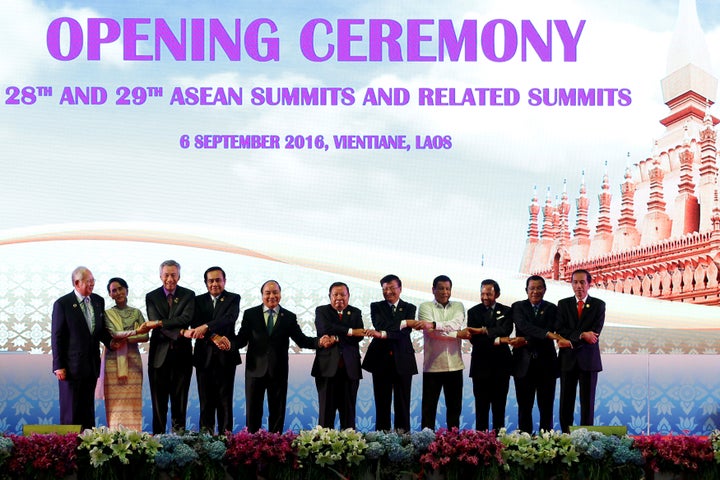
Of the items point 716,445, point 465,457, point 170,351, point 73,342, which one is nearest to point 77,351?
point 73,342

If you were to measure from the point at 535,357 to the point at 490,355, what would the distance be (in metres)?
0.23

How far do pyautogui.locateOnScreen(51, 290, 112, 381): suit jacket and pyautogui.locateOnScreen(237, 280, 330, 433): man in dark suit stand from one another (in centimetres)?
71

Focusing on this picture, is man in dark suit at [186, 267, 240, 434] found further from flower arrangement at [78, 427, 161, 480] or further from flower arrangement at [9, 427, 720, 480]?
flower arrangement at [78, 427, 161, 480]

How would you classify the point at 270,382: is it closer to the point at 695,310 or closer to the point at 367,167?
the point at 367,167

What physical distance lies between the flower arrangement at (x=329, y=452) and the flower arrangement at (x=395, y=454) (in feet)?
0.17

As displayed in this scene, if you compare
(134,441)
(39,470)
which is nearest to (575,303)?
(134,441)

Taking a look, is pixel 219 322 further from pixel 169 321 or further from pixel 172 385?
pixel 172 385

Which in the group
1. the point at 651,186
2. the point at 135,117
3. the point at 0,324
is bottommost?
the point at 0,324

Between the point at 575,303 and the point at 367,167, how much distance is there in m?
1.54

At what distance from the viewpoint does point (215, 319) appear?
4.24 m

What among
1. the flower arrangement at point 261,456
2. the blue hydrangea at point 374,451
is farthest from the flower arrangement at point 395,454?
the flower arrangement at point 261,456

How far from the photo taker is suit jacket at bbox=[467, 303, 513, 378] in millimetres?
4355

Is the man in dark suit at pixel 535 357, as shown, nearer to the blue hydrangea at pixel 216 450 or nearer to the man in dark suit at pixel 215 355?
the man in dark suit at pixel 215 355

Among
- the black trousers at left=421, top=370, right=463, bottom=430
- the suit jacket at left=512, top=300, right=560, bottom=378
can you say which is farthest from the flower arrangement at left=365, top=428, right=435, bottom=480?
the suit jacket at left=512, top=300, right=560, bottom=378
